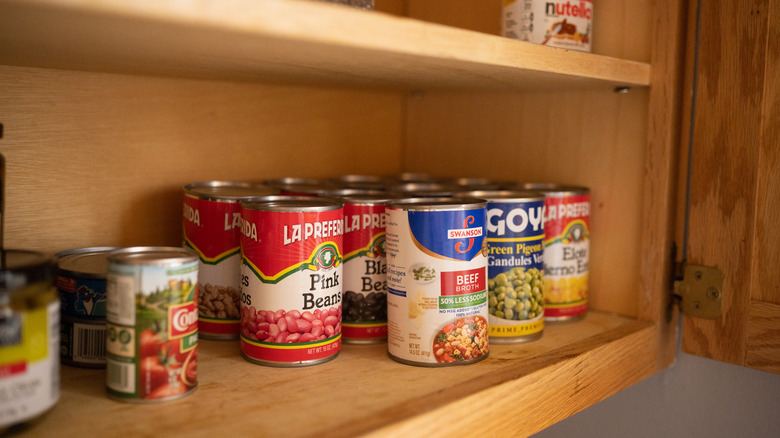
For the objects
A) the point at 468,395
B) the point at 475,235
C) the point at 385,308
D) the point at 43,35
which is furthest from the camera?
the point at 385,308

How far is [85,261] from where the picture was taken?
0.87m

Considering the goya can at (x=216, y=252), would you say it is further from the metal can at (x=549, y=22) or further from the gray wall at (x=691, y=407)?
the gray wall at (x=691, y=407)

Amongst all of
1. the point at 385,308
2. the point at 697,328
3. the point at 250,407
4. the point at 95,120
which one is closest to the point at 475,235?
the point at 385,308

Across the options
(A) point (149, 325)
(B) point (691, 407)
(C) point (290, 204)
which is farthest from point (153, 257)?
(B) point (691, 407)

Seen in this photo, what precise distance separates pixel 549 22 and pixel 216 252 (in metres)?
0.58

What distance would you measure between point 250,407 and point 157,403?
0.10 meters

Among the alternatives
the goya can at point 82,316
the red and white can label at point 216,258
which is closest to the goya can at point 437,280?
the red and white can label at point 216,258

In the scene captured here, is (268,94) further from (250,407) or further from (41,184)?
(250,407)

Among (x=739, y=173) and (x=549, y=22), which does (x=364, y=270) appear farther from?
(x=739, y=173)

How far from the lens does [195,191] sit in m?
0.95

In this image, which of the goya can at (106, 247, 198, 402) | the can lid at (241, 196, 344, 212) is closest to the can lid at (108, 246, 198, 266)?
the goya can at (106, 247, 198, 402)

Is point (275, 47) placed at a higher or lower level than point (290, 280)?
higher

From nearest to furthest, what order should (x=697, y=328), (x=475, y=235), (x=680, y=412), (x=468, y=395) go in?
(x=468, y=395), (x=475, y=235), (x=697, y=328), (x=680, y=412)

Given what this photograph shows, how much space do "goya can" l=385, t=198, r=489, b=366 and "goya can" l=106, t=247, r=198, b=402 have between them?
26 cm
